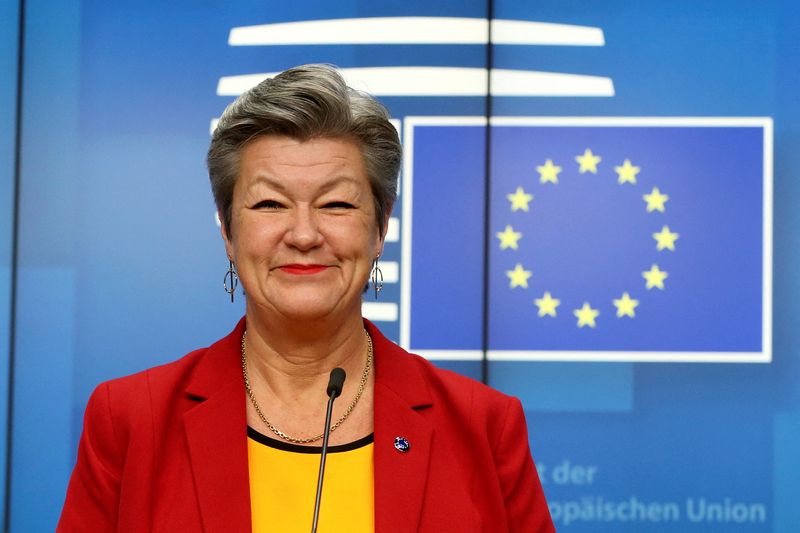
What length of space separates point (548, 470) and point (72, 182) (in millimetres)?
1719

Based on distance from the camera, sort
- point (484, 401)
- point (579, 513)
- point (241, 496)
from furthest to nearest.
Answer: point (579, 513)
point (484, 401)
point (241, 496)

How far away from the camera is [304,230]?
139 cm

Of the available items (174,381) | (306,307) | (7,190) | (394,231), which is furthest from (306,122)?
(7,190)

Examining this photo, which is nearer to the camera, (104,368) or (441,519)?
(441,519)

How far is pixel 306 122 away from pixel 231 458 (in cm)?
50

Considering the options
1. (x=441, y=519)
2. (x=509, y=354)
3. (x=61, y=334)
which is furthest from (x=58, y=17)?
(x=441, y=519)

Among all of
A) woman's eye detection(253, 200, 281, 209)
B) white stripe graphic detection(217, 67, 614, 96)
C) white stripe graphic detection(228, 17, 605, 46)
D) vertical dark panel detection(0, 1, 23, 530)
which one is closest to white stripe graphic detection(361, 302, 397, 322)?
white stripe graphic detection(217, 67, 614, 96)

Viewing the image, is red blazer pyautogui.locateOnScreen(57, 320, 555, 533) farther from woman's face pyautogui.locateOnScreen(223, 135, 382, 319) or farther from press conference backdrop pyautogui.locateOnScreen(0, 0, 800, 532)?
press conference backdrop pyautogui.locateOnScreen(0, 0, 800, 532)

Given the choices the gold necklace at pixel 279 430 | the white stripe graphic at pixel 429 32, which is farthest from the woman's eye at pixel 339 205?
the white stripe graphic at pixel 429 32

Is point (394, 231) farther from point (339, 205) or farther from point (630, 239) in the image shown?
point (339, 205)

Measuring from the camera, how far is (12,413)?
2.96m

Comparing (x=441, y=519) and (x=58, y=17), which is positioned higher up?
(x=58, y=17)

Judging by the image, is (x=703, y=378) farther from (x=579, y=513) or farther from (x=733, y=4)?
(x=733, y=4)

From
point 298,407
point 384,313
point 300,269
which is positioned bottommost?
point 298,407
